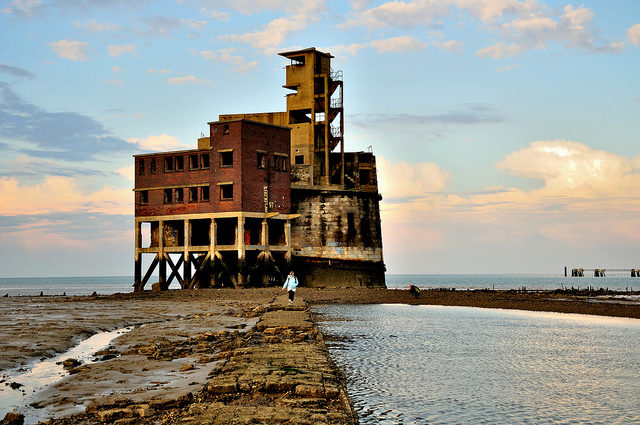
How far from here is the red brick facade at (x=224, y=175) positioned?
56062 mm

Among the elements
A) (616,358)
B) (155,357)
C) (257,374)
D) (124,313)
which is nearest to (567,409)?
(257,374)

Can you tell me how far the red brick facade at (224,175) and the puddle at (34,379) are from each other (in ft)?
113

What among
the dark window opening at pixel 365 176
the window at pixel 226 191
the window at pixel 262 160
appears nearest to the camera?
the window at pixel 226 191

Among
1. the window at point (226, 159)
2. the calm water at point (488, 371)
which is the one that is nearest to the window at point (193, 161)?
the window at point (226, 159)

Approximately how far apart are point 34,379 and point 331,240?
4775 centimetres

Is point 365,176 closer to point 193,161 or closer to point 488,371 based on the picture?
point 193,161

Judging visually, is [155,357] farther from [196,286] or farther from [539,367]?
[196,286]

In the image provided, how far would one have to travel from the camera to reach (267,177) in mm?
57719

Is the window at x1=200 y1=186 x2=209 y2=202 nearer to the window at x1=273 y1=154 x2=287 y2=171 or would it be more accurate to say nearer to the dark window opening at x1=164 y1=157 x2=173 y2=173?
the dark window opening at x1=164 y1=157 x2=173 y2=173

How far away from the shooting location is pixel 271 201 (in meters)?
57.9

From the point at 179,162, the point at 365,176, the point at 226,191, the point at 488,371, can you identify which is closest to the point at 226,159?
the point at 226,191

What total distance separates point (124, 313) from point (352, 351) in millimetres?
18397

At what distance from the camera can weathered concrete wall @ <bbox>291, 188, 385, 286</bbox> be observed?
202 ft

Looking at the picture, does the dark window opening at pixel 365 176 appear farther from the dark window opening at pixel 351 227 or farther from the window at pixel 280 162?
the window at pixel 280 162
